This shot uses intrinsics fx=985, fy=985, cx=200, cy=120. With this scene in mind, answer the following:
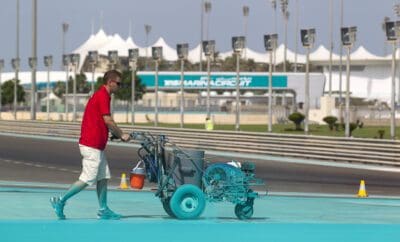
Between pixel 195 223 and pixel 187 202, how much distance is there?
76 cm

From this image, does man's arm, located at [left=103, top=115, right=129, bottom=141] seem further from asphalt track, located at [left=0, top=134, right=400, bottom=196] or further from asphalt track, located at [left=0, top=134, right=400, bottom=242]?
asphalt track, located at [left=0, top=134, right=400, bottom=196]

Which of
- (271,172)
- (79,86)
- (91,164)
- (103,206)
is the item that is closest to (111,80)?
(91,164)

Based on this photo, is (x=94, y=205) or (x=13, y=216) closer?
(x=13, y=216)

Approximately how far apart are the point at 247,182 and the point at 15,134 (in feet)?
153

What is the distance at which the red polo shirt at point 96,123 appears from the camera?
11805 millimetres

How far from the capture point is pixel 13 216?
11867mm

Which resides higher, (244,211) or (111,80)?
(111,80)

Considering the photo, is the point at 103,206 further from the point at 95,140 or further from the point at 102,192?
the point at 95,140

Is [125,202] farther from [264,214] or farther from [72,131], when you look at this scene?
[72,131]

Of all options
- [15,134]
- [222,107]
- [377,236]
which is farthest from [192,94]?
[377,236]

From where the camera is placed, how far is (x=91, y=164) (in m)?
11.8

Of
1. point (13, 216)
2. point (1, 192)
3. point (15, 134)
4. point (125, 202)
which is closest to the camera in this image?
point (13, 216)

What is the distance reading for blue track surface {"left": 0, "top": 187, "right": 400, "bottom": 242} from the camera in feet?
34.1

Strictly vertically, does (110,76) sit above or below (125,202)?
above
